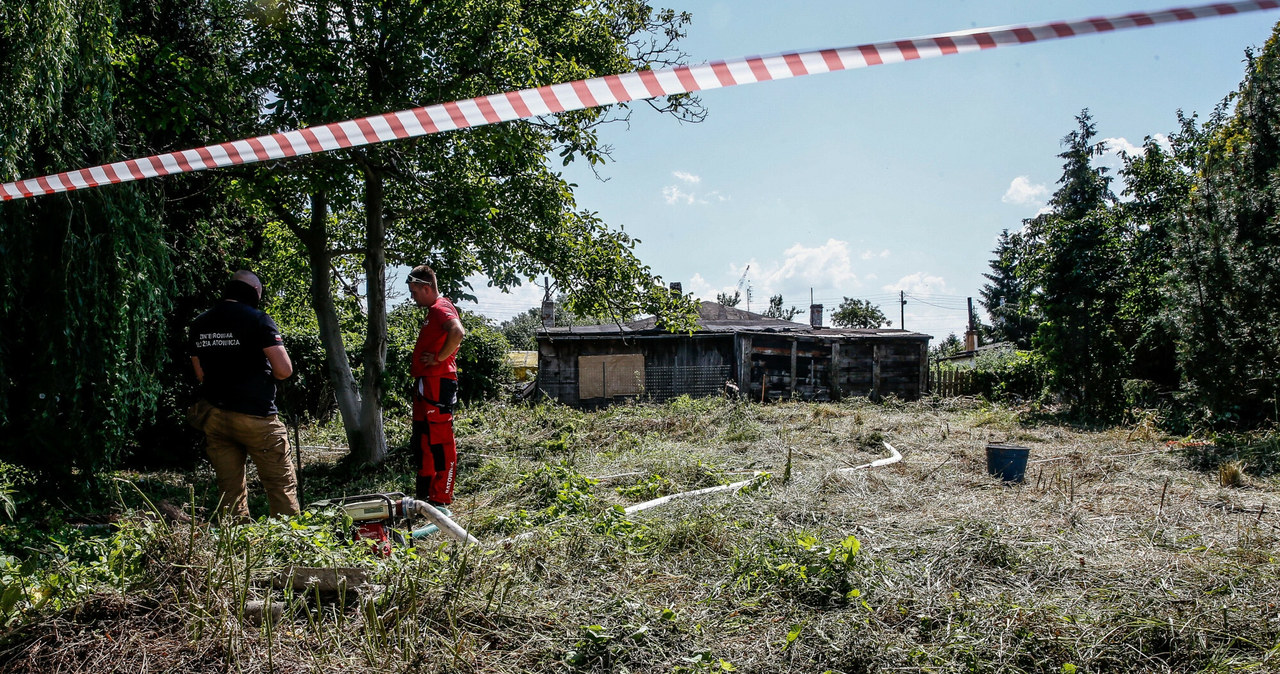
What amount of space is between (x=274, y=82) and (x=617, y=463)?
4.83 metres

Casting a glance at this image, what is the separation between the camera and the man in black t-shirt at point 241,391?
3877 mm

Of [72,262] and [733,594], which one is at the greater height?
[72,262]

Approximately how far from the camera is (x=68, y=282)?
4.15 meters

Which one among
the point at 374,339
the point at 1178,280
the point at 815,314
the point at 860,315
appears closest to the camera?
the point at 374,339

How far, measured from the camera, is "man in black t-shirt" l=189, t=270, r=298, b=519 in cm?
388

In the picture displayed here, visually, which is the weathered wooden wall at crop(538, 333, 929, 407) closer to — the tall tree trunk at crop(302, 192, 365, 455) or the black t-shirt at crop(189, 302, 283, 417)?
the tall tree trunk at crop(302, 192, 365, 455)

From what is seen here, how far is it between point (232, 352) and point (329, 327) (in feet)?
13.8

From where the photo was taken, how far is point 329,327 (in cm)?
789

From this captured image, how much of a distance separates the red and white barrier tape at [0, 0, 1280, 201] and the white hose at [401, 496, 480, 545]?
1.75m

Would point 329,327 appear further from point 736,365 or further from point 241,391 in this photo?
point 736,365

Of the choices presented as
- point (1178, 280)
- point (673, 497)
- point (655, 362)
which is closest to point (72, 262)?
point (673, 497)

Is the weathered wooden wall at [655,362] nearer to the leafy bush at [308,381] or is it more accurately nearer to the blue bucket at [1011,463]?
the leafy bush at [308,381]

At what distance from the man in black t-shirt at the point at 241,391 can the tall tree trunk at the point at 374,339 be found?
3.66 metres

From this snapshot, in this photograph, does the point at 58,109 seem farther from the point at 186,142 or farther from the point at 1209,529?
the point at 1209,529
